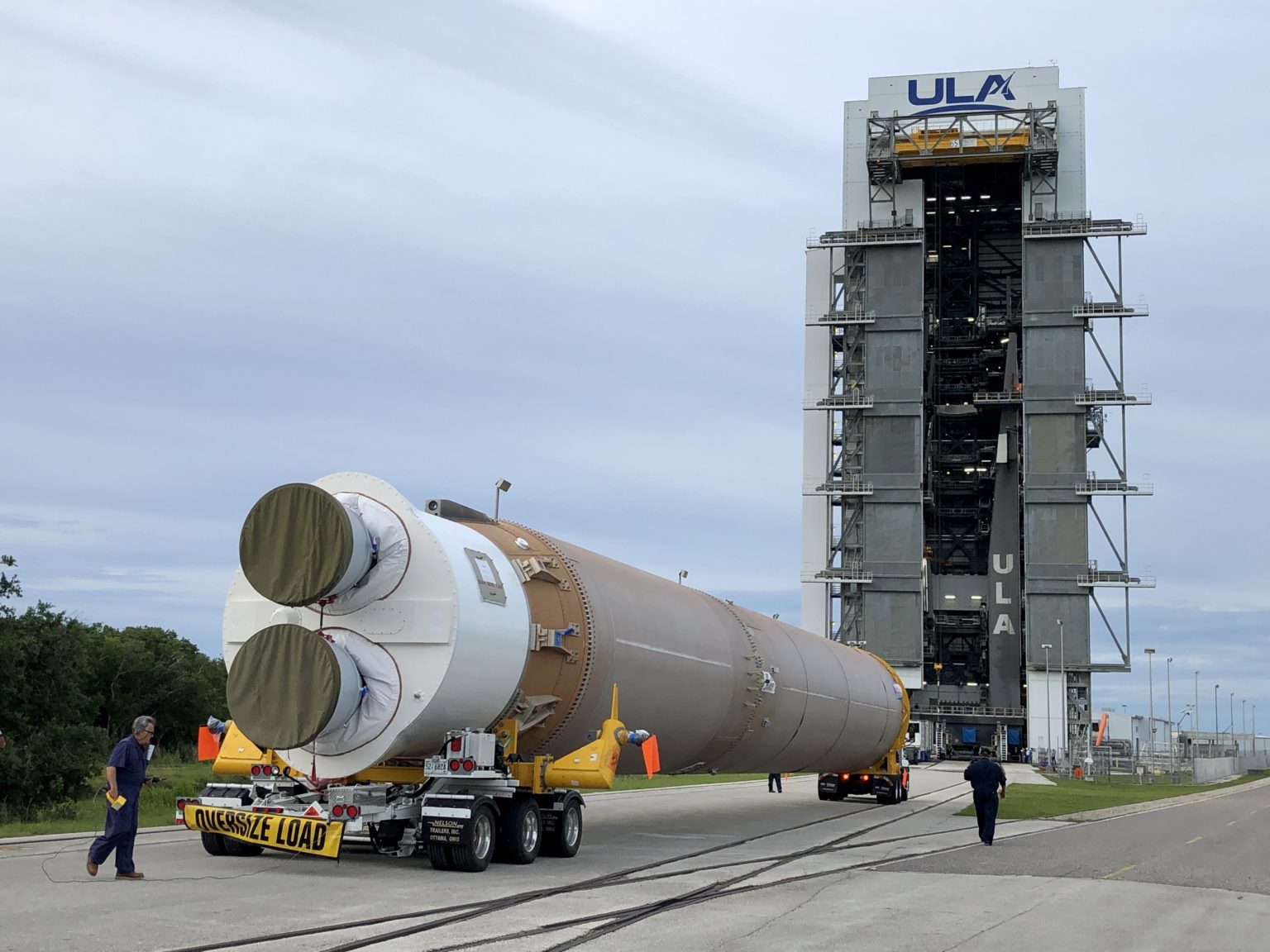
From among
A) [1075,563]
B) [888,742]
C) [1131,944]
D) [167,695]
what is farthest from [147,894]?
[1075,563]

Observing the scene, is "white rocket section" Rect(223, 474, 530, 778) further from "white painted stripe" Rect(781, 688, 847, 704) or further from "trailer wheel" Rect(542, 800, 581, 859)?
"white painted stripe" Rect(781, 688, 847, 704)

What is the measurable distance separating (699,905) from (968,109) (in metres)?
74.5

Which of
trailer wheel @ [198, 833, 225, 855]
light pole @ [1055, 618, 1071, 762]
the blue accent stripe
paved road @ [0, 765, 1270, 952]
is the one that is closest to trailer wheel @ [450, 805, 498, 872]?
paved road @ [0, 765, 1270, 952]

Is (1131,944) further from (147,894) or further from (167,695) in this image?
(167,695)

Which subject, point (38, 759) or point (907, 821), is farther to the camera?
point (907, 821)

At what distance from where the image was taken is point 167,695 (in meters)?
51.3

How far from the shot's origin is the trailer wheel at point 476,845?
13.9m

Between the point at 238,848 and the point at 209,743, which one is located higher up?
the point at 209,743

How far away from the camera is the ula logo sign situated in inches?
3103

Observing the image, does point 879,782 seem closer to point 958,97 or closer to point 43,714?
point 43,714

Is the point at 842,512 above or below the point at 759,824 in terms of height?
above

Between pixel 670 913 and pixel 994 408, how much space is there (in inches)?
3058

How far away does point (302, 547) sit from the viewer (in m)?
14.0

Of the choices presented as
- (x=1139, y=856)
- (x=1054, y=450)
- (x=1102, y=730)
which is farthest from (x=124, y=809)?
(x=1102, y=730)
